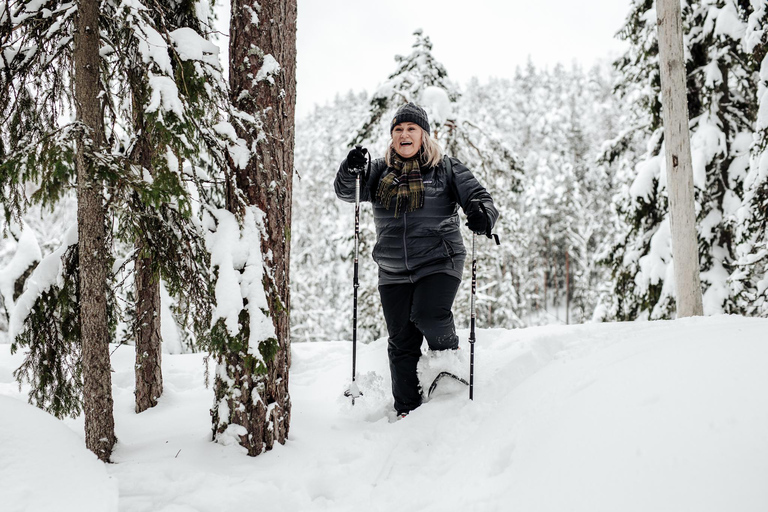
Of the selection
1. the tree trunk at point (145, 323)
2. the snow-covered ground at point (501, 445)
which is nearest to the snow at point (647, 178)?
the snow-covered ground at point (501, 445)

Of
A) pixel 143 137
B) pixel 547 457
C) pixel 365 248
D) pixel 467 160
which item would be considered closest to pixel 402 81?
pixel 467 160

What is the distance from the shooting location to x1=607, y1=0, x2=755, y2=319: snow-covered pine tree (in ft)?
26.1

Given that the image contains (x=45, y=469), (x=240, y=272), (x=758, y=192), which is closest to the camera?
(x=45, y=469)

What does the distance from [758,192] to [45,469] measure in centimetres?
843

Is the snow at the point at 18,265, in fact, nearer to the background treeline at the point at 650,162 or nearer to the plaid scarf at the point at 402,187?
the background treeline at the point at 650,162

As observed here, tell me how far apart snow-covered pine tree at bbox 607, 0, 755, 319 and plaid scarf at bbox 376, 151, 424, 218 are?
6.59 meters

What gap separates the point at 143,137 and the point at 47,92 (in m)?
0.72

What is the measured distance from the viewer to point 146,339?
4.22 meters

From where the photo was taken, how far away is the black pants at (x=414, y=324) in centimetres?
370

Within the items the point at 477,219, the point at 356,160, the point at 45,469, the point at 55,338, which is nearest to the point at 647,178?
the point at 477,219

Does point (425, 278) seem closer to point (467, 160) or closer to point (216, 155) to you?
point (216, 155)

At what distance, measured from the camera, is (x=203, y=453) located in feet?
10.1

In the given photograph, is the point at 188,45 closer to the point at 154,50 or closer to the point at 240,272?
the point at 154,50

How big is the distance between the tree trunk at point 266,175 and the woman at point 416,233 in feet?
2.44
